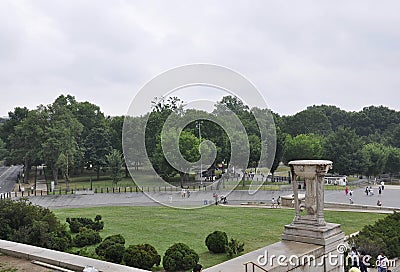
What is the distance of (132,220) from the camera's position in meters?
28.6

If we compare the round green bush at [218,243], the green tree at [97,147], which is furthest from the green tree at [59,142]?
the round green bush at [218,243]

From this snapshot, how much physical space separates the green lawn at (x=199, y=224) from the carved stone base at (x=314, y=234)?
14.8ft

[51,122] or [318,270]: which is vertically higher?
[51,122]

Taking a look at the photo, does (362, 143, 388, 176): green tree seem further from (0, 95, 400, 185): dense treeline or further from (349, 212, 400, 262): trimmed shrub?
(349, 212, 400, 262): trimmed shrub

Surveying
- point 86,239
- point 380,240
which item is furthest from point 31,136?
point 380,240

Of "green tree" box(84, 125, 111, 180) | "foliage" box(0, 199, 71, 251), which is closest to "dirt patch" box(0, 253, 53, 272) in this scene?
"foliage" box(0, 199, 71, 251)

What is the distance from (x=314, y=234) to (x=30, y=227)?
12.4 metres

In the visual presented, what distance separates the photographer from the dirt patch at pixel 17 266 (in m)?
11.3

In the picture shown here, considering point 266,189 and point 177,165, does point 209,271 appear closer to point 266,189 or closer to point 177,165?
point 177,165

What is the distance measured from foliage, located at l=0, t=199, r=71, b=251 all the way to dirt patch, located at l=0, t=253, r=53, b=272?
4977 millimetres

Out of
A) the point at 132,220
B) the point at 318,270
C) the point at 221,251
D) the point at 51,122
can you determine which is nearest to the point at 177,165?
the point at 132,220

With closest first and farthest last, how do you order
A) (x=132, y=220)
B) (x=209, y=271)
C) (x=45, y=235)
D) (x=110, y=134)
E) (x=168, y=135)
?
(x=209, y=271), (x=45, y=235), (x=132, y=220), (x=168, y=135), (x=110, y=134)

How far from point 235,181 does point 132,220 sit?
23.8m

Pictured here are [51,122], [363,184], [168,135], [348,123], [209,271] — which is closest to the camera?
[209,271]
